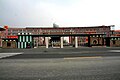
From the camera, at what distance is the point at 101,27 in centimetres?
10912

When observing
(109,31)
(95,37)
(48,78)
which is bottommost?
(48,78)

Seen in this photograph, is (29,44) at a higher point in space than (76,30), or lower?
lower

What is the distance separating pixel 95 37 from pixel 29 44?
27247mm

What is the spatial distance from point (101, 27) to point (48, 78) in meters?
110

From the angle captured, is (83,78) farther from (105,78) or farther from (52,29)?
(52,29)

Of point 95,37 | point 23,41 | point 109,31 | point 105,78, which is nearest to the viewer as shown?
point 105,78

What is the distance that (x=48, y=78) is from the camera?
554 cm

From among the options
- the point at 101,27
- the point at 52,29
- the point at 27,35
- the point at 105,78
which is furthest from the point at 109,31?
the point at 105,78

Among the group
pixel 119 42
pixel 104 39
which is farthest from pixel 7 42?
pixel 119 42

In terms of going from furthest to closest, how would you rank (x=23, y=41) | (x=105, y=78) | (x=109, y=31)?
(x=109, y=31)
(x=23, y=41)
(x=105, y=78)

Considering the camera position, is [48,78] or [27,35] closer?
[48,78]

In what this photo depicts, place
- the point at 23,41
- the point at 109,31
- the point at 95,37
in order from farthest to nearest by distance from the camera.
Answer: the point at 109,31 → the point at 95,37 → the point at 23,41

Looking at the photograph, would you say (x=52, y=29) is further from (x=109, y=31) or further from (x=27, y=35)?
(x=27, y=35)

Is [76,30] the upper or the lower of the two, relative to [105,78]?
upper
